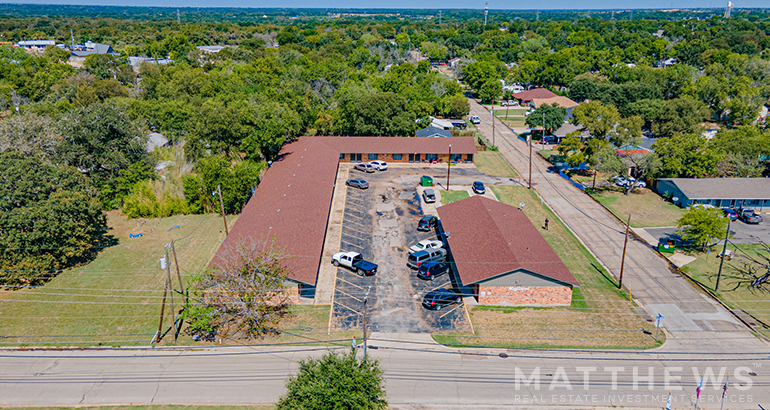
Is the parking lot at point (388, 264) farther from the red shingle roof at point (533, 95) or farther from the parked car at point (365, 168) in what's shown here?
the red shingle roof at point (533, 95)

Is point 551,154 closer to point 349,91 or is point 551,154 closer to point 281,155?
point 349,91

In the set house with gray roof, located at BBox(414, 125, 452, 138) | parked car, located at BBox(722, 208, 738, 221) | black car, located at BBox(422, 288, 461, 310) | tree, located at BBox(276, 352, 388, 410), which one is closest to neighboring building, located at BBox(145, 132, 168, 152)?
house with gray roof, located at BBox(414, 125, 452, 138)

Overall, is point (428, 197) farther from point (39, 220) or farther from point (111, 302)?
point (39, 220)

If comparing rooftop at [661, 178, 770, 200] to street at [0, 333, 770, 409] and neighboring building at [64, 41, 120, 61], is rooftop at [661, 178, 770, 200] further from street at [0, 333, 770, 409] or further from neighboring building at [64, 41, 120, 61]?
neighboring building at [64, 41, 120, 61]

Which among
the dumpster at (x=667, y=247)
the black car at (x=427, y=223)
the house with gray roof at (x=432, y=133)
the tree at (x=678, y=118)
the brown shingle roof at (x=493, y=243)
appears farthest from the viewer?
the tree at (x=678, y=118)

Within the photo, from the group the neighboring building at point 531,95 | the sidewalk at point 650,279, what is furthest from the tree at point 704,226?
the neighboring building at point 531,95

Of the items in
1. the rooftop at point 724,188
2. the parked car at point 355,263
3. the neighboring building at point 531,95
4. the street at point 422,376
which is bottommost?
the street at point 422,376

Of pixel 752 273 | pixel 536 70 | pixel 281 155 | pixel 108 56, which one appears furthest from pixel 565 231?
pixel 108 56
